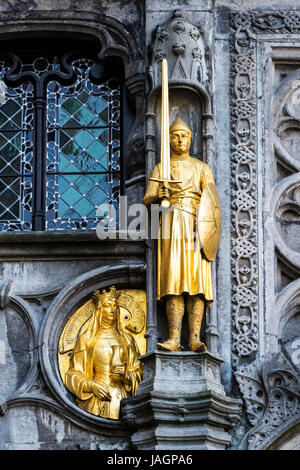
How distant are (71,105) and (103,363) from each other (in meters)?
2.97

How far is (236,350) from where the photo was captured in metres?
15.3

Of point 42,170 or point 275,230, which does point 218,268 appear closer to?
point 275,230

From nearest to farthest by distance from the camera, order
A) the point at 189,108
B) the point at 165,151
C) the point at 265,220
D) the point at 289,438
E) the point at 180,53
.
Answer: the point at 289,438 < the point at 165,151 < the point at 265,220 < the point at 180,53 < the point at 189,108

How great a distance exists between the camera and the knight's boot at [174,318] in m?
14.9

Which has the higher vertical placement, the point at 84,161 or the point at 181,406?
the point at 84,161

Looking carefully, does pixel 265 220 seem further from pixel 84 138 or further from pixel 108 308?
pixel 84 138

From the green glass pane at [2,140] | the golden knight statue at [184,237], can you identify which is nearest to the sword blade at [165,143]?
the golden knight statue at [184,237]

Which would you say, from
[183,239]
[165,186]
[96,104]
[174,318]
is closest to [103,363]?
[174,318]

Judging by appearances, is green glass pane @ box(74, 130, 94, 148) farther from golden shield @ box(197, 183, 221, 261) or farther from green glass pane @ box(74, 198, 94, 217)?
golden shield @ box(197, 183, 221, 261)

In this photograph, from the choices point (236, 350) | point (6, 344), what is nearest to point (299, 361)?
point (236, 350)

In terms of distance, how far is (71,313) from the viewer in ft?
51.2

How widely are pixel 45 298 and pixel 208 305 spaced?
157 cm

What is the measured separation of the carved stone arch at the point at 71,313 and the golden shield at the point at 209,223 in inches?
27.8
